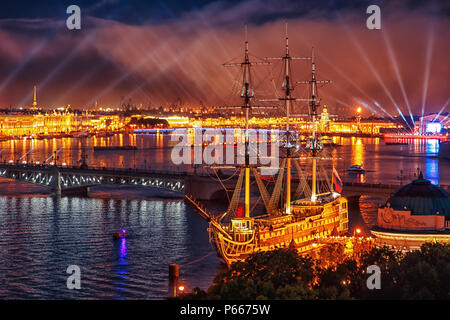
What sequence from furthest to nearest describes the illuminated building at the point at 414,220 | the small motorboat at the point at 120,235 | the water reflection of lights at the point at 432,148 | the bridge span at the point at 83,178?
1. the water reflection of lights at the point at 432,148
2. the bridge span at the point at 83,178
3. the small motorboat at the point at 120,235
4. the illuminated building at the point at 414,220

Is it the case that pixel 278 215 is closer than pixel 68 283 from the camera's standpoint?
No

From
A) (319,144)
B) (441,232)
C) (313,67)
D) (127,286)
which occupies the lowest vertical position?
(127,286)

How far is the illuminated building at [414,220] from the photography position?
23.5m

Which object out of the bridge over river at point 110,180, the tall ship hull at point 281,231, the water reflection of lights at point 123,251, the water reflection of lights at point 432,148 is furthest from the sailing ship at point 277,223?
the water reflection of lights at point 432,148

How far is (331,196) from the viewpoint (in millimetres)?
36938

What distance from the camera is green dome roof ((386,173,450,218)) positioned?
23844 mm

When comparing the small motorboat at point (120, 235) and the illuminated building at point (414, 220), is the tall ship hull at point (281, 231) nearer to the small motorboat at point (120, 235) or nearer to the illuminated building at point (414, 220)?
the illuminated building at point (414, 220)

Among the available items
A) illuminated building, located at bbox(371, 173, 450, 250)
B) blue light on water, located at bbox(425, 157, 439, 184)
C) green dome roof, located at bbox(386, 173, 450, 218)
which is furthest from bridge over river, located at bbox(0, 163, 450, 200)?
illuminated building, located at bbox(371, 173, 450, 250)

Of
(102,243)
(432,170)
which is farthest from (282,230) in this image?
(432,170)

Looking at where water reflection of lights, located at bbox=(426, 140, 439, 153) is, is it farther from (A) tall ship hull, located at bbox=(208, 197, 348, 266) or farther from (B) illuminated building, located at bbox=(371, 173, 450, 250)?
(B) illuminated building, located at bbox=(371, 173, 450, 250)

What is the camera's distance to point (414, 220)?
77.9ft
